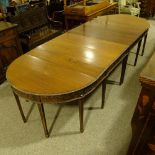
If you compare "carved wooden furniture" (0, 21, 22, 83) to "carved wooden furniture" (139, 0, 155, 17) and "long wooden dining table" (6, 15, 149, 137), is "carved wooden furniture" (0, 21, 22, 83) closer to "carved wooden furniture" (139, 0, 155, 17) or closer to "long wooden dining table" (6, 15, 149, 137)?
"long wooden dining table" (6, 15, 149, 137)

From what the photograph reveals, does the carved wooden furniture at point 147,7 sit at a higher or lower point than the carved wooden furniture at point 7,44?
higher

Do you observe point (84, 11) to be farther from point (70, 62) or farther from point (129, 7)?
point (70, 62)

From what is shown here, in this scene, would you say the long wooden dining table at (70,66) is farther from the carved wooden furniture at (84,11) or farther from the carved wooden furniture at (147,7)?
the carved wooden furniture at (147,7)

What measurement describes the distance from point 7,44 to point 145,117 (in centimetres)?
214

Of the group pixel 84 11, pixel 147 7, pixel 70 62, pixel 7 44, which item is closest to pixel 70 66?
pixel 70 62

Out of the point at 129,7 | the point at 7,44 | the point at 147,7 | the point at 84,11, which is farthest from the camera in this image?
the point at 147,7

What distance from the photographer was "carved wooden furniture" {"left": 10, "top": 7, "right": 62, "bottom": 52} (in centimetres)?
277

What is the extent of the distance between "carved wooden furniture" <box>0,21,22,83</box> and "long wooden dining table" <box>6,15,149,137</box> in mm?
781

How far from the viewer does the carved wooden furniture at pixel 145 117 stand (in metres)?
0.73

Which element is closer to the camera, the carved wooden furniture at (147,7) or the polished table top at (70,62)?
the polished table top at (70,62)

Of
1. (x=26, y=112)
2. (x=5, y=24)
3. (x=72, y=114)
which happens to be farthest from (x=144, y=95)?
(x=5, y=24)

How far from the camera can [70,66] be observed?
150 cm

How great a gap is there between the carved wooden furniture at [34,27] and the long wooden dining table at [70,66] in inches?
36.4

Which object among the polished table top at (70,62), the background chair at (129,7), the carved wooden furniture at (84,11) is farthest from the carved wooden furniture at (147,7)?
the polished table top at (70,62)
